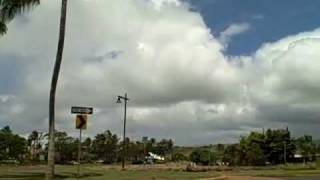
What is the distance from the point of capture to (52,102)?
25547 mm

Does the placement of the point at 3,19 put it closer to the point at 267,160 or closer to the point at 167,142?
A: the point at 267,160

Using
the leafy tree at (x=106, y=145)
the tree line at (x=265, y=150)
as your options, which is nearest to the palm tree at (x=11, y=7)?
the tree line at (x=265, y=150)

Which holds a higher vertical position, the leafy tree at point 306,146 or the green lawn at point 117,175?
the leafy tree at point 306,146

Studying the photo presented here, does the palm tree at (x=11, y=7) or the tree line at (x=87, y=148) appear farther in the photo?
the tree line at (x=87, y=148)

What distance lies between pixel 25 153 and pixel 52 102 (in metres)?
123

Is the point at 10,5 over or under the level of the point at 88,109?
over

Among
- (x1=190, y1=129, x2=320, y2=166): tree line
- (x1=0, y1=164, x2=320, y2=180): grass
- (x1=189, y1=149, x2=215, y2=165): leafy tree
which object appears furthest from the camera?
(x1=189, y1=149, x2=215, y2=165): leafy tree

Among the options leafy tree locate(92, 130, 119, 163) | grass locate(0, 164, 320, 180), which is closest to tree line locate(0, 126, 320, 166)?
leafy tree locate(92, 130, 119, 163)

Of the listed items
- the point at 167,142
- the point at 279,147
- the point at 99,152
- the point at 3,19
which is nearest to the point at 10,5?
the point at 3,19

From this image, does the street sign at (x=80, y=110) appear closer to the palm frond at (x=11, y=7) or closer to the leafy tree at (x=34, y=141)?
the palm frond at (x=11, y=7)

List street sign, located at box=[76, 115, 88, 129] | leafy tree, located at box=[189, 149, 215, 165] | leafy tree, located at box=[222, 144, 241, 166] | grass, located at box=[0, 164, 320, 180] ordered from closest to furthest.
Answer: street sign, located at box=[76, 115, 88, 129] < grass, located at box=[0, 164, 320, 180] < leafy tree, located at box=[222, 144, 241, 166] < leafy tree, located at box=[189, 149, 215, 165]

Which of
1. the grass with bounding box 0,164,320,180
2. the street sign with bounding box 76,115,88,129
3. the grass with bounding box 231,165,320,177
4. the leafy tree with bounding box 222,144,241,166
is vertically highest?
the street sign with bounding box 76,115,88,129

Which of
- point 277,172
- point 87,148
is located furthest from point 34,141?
point 277,172

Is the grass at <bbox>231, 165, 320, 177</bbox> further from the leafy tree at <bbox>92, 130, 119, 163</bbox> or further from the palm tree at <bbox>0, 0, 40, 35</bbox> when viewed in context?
the leafy tree at <bbox>92, 130, 119, 163</bbox>
